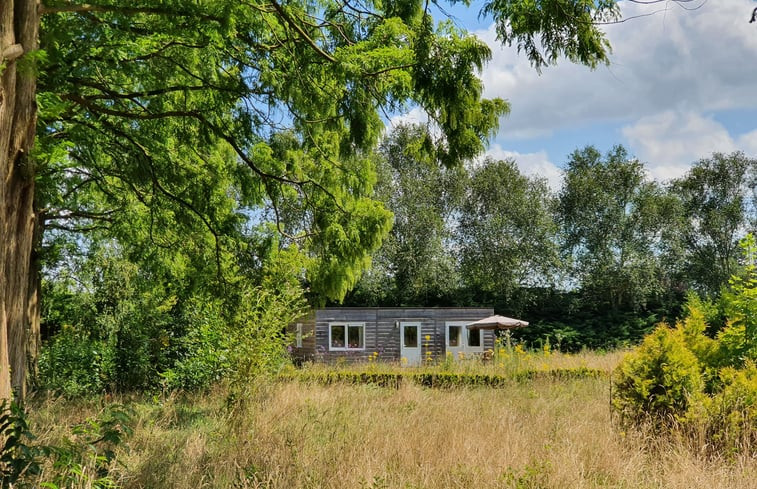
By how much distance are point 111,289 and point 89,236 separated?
2.04m

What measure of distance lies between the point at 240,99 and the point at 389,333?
15.9 m

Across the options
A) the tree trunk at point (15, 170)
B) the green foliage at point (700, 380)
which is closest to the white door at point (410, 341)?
the green foliage at point (700, 380)

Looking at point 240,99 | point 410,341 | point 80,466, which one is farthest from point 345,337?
point 80,466

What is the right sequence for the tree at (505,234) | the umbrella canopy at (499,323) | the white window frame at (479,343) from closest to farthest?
the umbrella canopy at (499,323)
the white window frame at (479,343)
the tree at (505,234)

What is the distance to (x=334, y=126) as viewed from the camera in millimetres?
6379

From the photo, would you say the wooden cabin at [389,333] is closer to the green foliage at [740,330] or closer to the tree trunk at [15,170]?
the green foliage at [740,330]

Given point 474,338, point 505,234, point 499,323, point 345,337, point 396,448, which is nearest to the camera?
point 396,448

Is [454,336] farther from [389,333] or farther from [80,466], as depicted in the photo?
[80,466]

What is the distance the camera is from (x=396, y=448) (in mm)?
5250

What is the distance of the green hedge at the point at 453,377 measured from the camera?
10945 millimetres

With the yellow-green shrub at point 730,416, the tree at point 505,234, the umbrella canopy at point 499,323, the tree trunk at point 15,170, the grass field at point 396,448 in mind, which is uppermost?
the tree at point 505,234

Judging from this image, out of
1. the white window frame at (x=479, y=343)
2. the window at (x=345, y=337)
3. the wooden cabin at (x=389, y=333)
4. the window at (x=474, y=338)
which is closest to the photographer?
the wooden cabin at (x=389, y=333)

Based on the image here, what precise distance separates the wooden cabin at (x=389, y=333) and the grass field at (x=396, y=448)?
14154mm

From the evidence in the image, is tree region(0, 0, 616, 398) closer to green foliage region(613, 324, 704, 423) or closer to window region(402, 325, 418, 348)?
green foliage region(613, 324, 704, 423)
